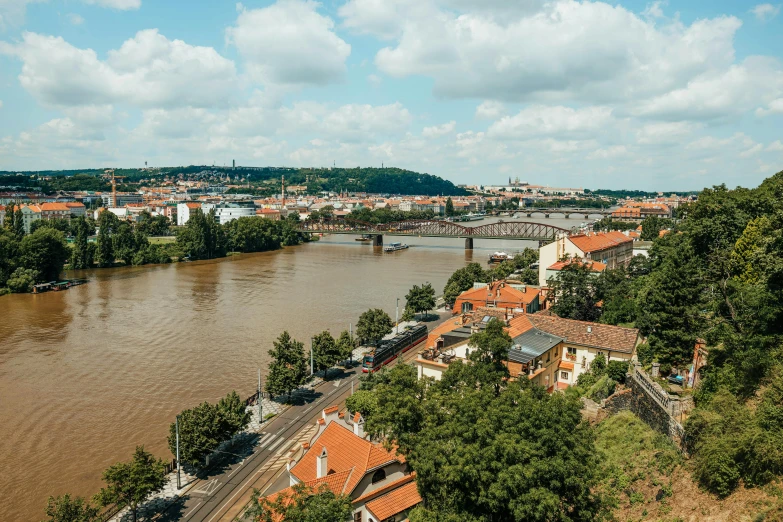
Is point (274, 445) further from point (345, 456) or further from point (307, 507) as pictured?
point (307, 507)

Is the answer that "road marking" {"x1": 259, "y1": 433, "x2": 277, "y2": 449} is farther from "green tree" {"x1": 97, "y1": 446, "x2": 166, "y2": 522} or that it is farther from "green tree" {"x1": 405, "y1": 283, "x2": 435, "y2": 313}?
"green tree" {"x1": 405, "y1": 283, "x2": 435, "y2": 313}

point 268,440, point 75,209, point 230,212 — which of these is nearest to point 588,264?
point 268,440

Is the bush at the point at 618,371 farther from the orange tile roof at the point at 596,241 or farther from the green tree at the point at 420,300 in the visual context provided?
the orange tile roof at the point at 596,241

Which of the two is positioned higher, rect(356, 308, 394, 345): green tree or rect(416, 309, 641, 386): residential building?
rect(416, 309, 641, 386): residential building

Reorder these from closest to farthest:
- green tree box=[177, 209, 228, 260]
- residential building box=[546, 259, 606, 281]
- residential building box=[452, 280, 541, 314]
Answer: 1. residential building box=[452, 280, 541, 314]
2. residential building box=[546, 259, 606, 281]
3. green tree box=[177, 209, 228, 260]

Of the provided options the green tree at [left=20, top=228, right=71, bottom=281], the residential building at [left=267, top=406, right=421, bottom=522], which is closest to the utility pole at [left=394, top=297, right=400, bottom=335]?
the residential building at [left=267, top=406, right=421, bottom=522]

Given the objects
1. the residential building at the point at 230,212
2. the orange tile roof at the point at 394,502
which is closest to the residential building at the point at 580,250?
the orange tile roof at the point at 394,502

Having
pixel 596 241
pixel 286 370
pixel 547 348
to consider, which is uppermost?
pixel 596 241
